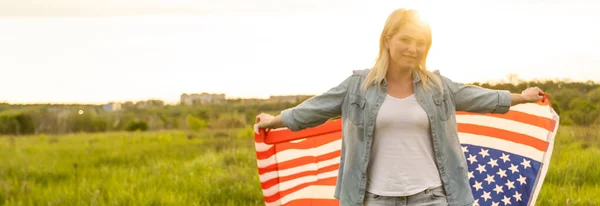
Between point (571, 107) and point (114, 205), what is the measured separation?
84.9ft

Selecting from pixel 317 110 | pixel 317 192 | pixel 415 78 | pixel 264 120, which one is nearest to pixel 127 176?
pixel 317 192

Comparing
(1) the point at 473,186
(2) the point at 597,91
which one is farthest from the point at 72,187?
(2) the point at 597,91

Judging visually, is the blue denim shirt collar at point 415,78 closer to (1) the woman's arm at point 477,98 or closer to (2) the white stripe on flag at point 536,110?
(1) the woman's arm at point 477,98

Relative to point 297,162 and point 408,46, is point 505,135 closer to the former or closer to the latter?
point 297,162

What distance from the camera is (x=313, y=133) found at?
7.22 meters

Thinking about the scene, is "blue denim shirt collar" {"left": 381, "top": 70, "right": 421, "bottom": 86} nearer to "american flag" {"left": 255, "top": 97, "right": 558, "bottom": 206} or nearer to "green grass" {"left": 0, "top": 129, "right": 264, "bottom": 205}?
"american flag" {"left": 255, "top": 97, "right": 558, "bottom": 206}

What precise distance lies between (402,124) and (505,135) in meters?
2.65

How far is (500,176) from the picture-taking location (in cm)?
724

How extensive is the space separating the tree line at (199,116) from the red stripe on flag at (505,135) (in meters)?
18.8

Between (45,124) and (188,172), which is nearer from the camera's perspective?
(188,172)

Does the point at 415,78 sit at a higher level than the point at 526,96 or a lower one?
higher

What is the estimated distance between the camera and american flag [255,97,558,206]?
23.5 ft

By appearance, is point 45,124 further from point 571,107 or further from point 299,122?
point 299,122

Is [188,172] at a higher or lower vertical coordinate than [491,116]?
lower
